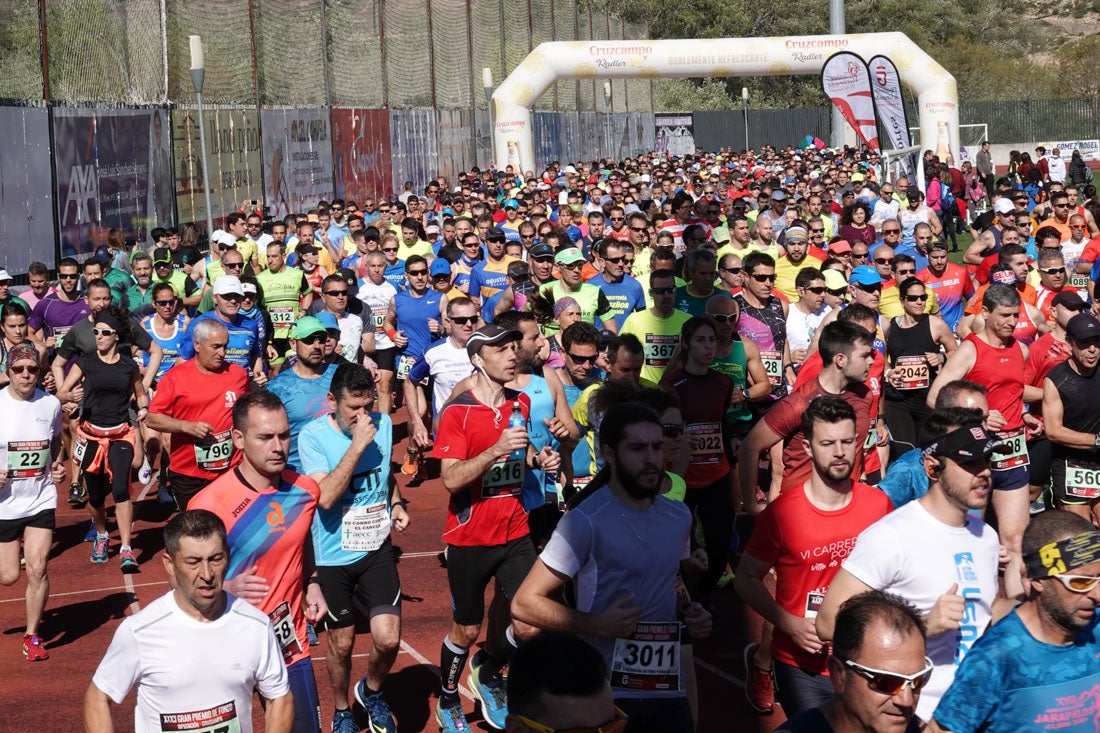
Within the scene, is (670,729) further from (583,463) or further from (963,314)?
(963,314)

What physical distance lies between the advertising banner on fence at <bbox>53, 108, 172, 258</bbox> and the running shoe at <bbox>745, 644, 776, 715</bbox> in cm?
1372

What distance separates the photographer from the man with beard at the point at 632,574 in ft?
16.5

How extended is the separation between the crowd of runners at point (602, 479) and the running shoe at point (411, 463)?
0.04 metres

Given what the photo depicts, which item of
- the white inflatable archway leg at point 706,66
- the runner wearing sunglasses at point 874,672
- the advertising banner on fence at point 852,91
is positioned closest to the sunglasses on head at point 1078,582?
the runner wearing sunglasses at point 874,672

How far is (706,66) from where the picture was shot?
37.7 m

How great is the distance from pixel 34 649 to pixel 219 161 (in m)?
17.6

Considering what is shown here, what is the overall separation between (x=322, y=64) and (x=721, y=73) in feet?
35.5

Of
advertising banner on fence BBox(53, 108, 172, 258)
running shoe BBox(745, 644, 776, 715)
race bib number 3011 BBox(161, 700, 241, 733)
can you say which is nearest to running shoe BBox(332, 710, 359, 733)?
running shoe BBox(745, 644, 776, 715)

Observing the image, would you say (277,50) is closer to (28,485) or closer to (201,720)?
(28,485)

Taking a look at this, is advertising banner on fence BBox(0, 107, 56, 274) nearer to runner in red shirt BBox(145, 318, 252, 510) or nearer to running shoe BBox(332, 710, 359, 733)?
runner in red shirt BBox(145, 318, 252, 510)

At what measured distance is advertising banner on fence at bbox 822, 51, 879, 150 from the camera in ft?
86.2

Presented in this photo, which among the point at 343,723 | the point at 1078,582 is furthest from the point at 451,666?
the point at 1078,582

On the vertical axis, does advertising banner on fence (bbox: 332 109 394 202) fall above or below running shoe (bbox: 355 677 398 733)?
above

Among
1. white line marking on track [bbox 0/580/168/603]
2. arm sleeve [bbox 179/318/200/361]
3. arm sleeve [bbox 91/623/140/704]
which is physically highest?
arm sleeve [bbox 179/318/200/361]
